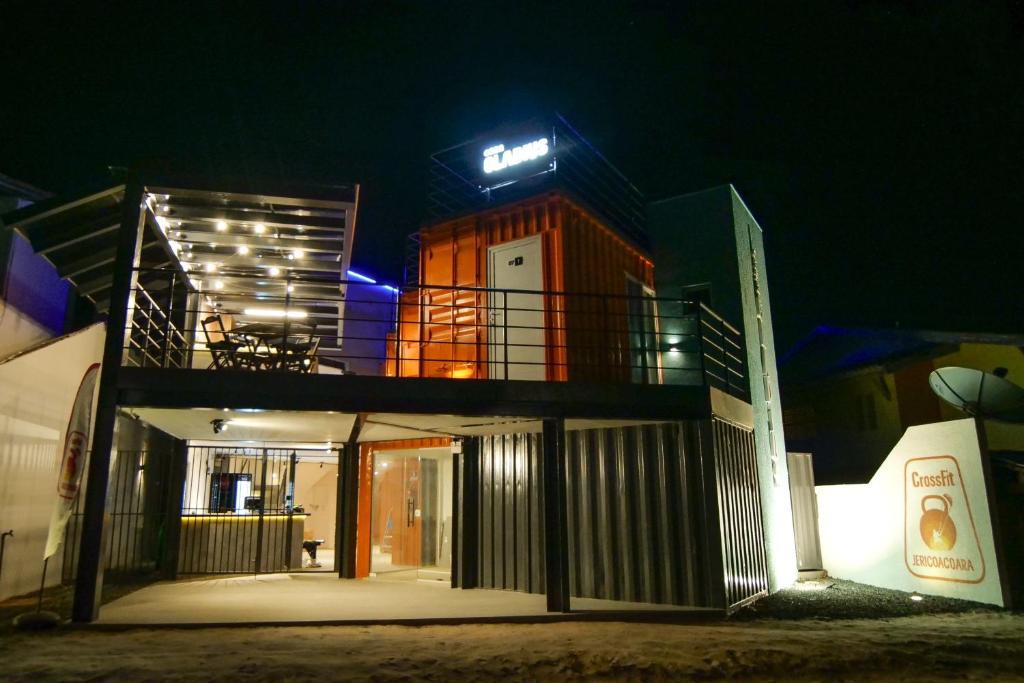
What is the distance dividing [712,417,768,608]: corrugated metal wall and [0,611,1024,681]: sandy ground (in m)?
1.25

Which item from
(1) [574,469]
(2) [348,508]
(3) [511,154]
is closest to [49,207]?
(2) [348,508]

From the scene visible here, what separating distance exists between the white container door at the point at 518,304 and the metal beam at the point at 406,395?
255cm

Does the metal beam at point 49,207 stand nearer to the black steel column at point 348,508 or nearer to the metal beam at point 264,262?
the metal beam at point 264,262

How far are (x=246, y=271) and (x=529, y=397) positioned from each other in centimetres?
571

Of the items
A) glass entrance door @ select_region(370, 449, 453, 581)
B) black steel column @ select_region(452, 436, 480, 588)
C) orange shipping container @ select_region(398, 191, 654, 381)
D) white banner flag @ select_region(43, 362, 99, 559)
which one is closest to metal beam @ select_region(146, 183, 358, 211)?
white banner flag @ select_region(43, 362, 99, 559)

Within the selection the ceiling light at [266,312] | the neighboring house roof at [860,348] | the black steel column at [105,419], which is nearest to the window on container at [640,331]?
the ceiling light at [266,312]

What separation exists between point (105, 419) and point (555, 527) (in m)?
5.24

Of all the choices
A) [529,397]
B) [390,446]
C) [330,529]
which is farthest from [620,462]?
[330,529]

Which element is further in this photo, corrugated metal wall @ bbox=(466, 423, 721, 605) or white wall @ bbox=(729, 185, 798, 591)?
white wall @ bbox=(729, 185, 798, 591)

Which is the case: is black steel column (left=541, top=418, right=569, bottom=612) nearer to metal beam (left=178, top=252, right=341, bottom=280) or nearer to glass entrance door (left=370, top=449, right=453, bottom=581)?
glass entrance door (left=370, top=449, right=453, bottom=581)

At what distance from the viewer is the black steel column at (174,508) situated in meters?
11.6

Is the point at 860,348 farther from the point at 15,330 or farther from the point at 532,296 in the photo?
the point at 15,330

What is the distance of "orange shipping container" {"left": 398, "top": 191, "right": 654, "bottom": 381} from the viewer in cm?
1108

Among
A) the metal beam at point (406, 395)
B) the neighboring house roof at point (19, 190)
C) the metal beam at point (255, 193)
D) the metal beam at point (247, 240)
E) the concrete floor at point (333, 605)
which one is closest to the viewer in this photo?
the concrete floor at point (333, 605)
